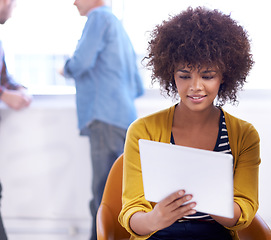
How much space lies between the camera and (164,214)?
32.7 inches

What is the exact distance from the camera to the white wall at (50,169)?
1.92 metres

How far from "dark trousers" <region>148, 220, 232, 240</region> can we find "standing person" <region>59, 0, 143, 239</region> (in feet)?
2.72

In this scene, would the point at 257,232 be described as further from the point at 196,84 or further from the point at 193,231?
the point at 196,84

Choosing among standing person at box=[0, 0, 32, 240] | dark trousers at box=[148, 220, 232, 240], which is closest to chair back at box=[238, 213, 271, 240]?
dark trousers at box=[148, 220, 232, 240]

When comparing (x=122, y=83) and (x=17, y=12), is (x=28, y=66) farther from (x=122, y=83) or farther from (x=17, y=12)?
(x=122, y=83)

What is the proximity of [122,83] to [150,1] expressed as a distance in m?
0.48

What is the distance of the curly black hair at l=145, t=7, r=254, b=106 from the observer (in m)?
0.87

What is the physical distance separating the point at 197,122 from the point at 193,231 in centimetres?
29

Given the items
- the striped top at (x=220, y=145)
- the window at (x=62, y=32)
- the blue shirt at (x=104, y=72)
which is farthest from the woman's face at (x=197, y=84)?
the window at (x=62, y=32)

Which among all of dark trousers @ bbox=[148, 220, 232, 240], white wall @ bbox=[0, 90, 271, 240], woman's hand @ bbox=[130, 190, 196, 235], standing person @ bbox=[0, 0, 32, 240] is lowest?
white wall @ bbox=[0, 90, 271, 240]

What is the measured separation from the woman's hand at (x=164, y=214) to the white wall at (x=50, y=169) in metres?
1.03

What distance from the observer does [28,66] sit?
79.2 inches

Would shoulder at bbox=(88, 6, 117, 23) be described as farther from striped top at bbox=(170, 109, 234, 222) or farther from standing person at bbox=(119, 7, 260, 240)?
striped top at bbox=(170, 109, 234, 222)

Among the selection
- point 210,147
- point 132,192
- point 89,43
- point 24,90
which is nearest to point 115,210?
point 132,192
